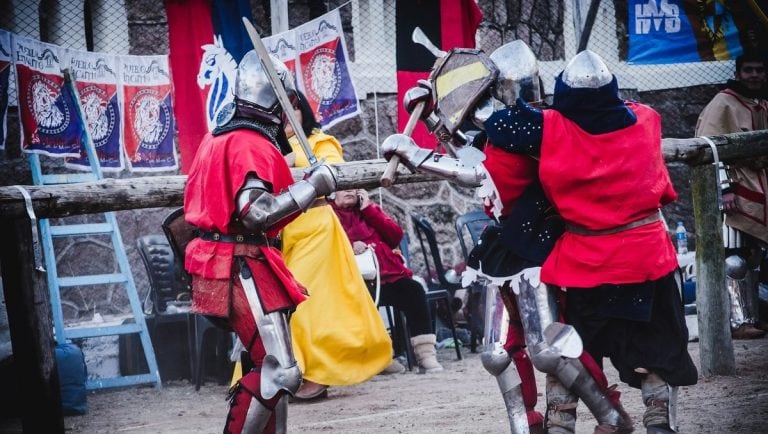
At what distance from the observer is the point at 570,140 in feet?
12.2

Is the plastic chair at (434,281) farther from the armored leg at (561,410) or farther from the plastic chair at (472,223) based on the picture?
the armored leg at (561,410)

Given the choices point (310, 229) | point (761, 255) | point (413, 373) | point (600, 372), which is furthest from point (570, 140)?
point (761, 255)

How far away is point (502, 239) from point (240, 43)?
377 cm

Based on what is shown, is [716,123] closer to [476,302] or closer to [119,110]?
[476,302]

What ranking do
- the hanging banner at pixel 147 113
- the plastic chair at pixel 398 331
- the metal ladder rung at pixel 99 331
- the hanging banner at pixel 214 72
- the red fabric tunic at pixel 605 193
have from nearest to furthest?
the red fabric tunic at pixel 605 193, the metal ladder rung at pixel 99 331, the plastic chair at pixel 398 331, the hanging banner at pixel 147 113, the hanging banner at pixel 214 72

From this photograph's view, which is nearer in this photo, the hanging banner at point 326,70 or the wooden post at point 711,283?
the wooden post at point 711,283

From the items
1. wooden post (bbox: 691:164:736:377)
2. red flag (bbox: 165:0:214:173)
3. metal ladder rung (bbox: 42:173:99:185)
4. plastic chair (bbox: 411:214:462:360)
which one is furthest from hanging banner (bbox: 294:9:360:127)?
wooden post (bbox: 691:164:736:377)

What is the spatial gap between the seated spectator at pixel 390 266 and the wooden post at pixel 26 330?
2596 mm

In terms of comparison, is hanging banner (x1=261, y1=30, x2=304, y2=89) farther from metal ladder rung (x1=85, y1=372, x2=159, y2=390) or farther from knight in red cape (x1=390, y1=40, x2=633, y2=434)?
knight in red cape (x1=390, y1=40, x2=633, y2=434)

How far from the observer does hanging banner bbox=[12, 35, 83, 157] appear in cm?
634

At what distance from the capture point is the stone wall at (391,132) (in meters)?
7.34

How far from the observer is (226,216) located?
3662 millimetres

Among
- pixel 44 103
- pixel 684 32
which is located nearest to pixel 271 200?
pixel 44 103

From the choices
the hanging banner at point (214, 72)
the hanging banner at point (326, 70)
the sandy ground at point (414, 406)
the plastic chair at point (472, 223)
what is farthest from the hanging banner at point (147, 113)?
the plastic chair at point (472, 223)
